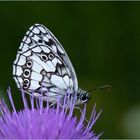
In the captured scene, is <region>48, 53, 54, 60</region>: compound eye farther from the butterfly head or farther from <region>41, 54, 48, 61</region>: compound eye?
the butterfly head

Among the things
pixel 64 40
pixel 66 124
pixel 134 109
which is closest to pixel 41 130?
Result: pixel 66 124

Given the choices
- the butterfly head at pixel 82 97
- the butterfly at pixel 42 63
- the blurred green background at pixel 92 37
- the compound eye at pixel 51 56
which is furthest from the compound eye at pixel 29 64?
the blurred green background at pixel 92 37

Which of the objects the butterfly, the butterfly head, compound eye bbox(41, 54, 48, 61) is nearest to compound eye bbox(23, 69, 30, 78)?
the butterfly

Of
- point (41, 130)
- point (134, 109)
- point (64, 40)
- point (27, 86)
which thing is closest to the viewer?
point (41, 130)

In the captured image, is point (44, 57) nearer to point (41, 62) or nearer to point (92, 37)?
point (41, 62)

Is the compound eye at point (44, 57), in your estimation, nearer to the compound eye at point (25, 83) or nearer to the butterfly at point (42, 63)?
the butterfly at point (42, 63)

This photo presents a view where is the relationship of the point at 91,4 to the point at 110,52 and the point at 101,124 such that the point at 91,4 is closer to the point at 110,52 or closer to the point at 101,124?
the point at 110,52
